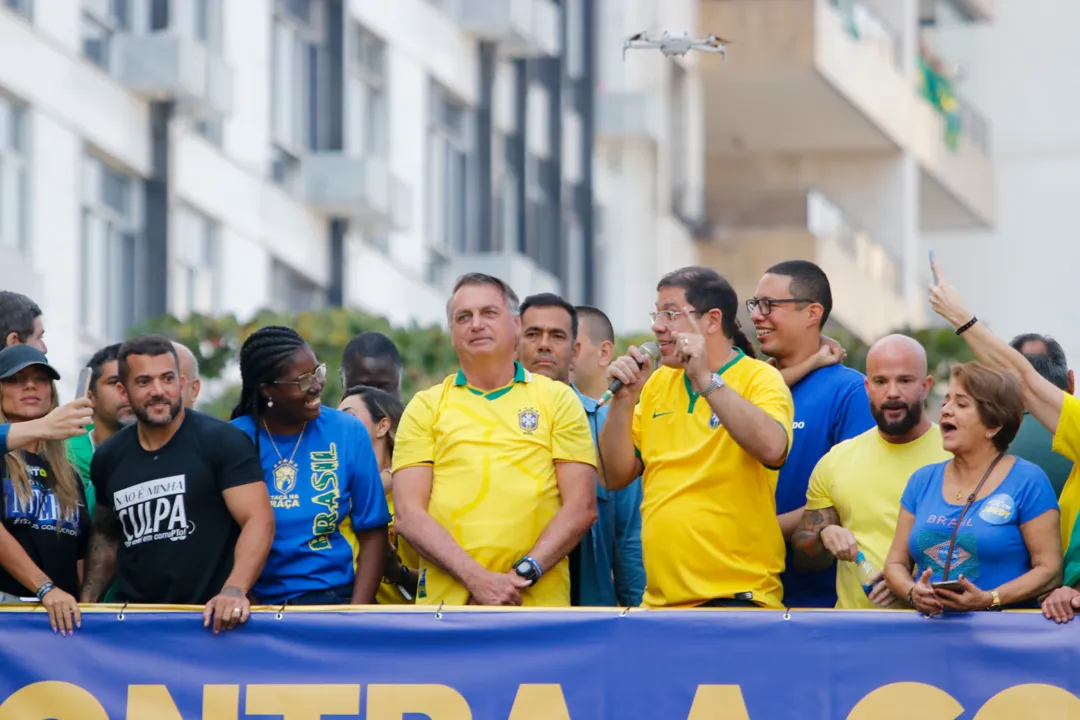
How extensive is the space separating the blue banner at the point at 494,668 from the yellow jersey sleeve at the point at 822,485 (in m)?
0.74

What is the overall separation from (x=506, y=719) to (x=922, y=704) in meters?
1.47

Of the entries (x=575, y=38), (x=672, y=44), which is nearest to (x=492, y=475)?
(x=672, y=44)

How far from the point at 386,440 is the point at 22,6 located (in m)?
9.57

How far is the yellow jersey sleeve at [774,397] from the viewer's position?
8.16 meters

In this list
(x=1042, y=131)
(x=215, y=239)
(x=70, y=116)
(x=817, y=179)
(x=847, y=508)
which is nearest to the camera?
(x=847, y=508)

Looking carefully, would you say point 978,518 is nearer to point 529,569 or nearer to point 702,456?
point 702,456

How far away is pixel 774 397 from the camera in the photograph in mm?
8250

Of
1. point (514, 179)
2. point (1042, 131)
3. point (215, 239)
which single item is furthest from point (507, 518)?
point (1042, 131)

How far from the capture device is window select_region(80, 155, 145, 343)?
63.3 ft

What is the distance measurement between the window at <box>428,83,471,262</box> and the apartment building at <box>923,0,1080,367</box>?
1555cm

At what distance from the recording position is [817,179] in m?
34.5

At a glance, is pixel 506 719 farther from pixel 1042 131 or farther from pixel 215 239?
pixel 1042 131

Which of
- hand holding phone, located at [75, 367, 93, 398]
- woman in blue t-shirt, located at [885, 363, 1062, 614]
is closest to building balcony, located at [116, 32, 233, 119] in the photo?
hand holding phone, located at [75, 367, 93, 398]

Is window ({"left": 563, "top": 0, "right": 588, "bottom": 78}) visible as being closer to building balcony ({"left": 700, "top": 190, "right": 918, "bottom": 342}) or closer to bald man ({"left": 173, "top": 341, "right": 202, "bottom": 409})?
building balcony ({"left": 700, "top": 190, "right": 918, "bottom": 342})
